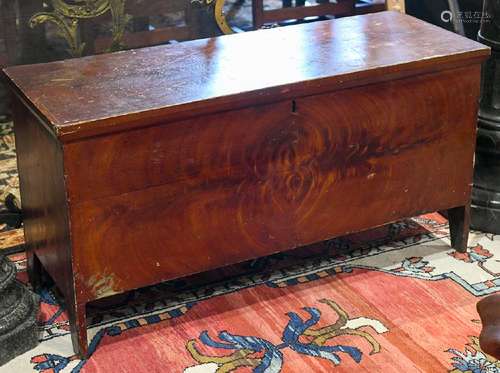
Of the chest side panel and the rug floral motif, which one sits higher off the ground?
the chest side panel

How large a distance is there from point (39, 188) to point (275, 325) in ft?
2.63

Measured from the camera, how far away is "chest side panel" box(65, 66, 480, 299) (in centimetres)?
255

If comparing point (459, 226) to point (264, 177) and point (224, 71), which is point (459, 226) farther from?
point (224, 71)

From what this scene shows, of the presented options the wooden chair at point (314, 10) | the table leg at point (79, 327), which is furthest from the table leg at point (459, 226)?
the wooden chair at point (314, 10)

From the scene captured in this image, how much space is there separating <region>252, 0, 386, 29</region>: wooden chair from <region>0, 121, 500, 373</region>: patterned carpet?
1.32 m

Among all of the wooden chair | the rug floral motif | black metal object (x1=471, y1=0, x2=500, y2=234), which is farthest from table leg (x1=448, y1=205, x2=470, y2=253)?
the wooden chair

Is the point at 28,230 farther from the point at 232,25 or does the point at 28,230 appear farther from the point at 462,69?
the point at 232,25

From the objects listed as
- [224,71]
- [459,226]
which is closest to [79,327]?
[224,71]

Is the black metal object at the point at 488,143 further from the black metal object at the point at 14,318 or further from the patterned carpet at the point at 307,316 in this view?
the black metal object at the point at 14,318

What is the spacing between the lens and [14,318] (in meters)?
2.67

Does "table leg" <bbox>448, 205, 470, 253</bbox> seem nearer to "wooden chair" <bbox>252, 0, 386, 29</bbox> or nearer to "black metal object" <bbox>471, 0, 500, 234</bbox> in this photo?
"black metal object" <bbox>471, 0, 500, 234</bbox>

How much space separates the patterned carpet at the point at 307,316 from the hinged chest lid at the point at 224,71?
67 cm

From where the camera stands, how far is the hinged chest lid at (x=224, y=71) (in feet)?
8.29

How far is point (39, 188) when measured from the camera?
8.93 ft
